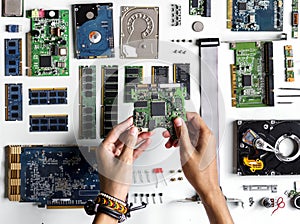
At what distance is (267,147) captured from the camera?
2.80m

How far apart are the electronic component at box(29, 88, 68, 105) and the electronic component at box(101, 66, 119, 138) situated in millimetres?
223

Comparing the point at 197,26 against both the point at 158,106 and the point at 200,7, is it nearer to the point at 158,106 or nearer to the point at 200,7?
the point at 200,7

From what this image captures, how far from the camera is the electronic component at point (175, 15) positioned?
2854mm

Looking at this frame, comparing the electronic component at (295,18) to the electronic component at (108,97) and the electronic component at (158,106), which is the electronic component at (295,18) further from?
the electronic component at (108,97)

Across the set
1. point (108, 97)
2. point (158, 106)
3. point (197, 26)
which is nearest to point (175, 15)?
point (197, 26)

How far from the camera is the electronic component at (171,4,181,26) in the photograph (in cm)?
285

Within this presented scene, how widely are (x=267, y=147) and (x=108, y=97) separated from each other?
3.03 feet

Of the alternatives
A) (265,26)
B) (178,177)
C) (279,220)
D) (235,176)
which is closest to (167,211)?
(178,177)

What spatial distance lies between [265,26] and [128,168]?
3.98 feet

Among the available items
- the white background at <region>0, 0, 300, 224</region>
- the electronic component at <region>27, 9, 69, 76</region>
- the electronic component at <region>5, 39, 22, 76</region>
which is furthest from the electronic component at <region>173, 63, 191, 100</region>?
the electronic component at <region>5, 39, 22, 76</region>

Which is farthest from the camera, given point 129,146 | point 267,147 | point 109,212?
point 267,147

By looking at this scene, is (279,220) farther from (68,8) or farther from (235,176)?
(68,8)

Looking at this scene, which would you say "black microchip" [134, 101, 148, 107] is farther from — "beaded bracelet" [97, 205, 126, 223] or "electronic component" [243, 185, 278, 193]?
"electronic component" [243, 185, 278, 193]

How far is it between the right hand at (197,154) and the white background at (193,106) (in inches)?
14.8
